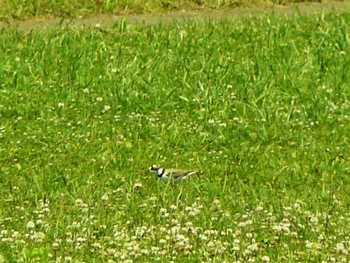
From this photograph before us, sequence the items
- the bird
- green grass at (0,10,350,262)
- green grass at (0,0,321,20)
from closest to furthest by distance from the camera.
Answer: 1. green grass at (0,10,350,262)
2. the bird
3. green grass at (0,0,321,20)

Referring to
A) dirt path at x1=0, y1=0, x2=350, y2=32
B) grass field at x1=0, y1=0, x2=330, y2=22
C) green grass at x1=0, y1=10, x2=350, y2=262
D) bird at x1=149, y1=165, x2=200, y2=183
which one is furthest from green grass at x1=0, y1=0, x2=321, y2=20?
bird at x1=149, y1=165, x2=200, y2=183

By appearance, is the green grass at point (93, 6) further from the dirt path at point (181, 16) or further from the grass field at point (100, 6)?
the dirt path at point (181, 16)

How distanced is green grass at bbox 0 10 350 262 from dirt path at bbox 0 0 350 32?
83cm

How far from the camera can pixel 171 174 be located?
6.15 m

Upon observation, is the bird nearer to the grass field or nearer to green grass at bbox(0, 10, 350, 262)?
green grass at bbox(0, 10, 350, 262)

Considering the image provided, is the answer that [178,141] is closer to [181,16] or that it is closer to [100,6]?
[181,16]

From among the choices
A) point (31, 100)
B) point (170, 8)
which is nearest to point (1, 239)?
point (31, 100)

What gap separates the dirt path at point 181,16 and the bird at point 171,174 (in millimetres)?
4032

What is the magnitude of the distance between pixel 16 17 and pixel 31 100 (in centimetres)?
321

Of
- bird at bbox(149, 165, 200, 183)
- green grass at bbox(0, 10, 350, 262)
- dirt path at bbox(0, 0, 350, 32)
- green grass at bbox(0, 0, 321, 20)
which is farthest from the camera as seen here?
green grass at bbox(0, 0, 321, 20)

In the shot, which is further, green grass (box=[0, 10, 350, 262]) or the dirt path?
the dirt path

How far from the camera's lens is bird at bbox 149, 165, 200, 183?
613 cm

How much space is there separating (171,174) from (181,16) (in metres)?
5.09

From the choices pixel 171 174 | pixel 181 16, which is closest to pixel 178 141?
pixel 171 174
